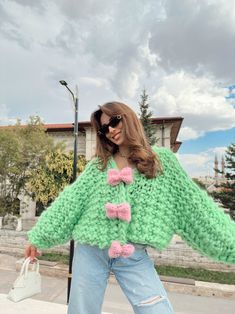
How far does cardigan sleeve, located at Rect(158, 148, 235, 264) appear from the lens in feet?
5.00

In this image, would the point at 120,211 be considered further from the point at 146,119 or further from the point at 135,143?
the point at 146,119

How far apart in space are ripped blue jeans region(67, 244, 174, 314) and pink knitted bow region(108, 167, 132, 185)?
12.9 inches

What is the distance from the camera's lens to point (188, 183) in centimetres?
157

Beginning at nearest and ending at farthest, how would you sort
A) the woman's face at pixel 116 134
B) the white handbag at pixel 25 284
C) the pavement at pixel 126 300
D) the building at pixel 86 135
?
1. the woman's face at pixel 116 134
2. the white handbag at pixel 25 284
3. the pavement at pixel 126 300
4. the building at pixel 86 135

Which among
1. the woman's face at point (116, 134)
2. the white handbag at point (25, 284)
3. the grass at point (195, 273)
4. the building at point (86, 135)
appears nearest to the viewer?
the woman's face at point (116, 134)

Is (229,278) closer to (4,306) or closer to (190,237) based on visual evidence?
(4,306)

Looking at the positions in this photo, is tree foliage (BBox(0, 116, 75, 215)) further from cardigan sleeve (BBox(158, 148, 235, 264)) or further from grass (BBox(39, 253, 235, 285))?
cardigan sleeve (BBox(158, 148, 235, 264))

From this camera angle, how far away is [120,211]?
4.85 feet

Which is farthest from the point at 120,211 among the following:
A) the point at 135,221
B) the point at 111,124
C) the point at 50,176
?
the point at 50,176

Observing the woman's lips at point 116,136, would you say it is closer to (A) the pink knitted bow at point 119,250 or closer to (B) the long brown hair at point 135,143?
(B) the long brown hair at point 135,143

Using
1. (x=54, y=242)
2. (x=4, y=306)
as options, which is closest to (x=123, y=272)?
(x=54, y=242)

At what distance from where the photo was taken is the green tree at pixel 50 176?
43.2 ft

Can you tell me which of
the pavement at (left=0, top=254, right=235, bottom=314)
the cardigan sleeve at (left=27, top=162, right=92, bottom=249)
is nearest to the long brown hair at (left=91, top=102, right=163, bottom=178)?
the cardigan sleeve at (left=27, top=162, right=92, bottom=249)

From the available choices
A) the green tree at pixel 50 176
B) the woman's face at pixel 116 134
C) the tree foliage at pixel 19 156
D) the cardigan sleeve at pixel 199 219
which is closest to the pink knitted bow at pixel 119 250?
the cardigan sleeve at pixel 199 219
